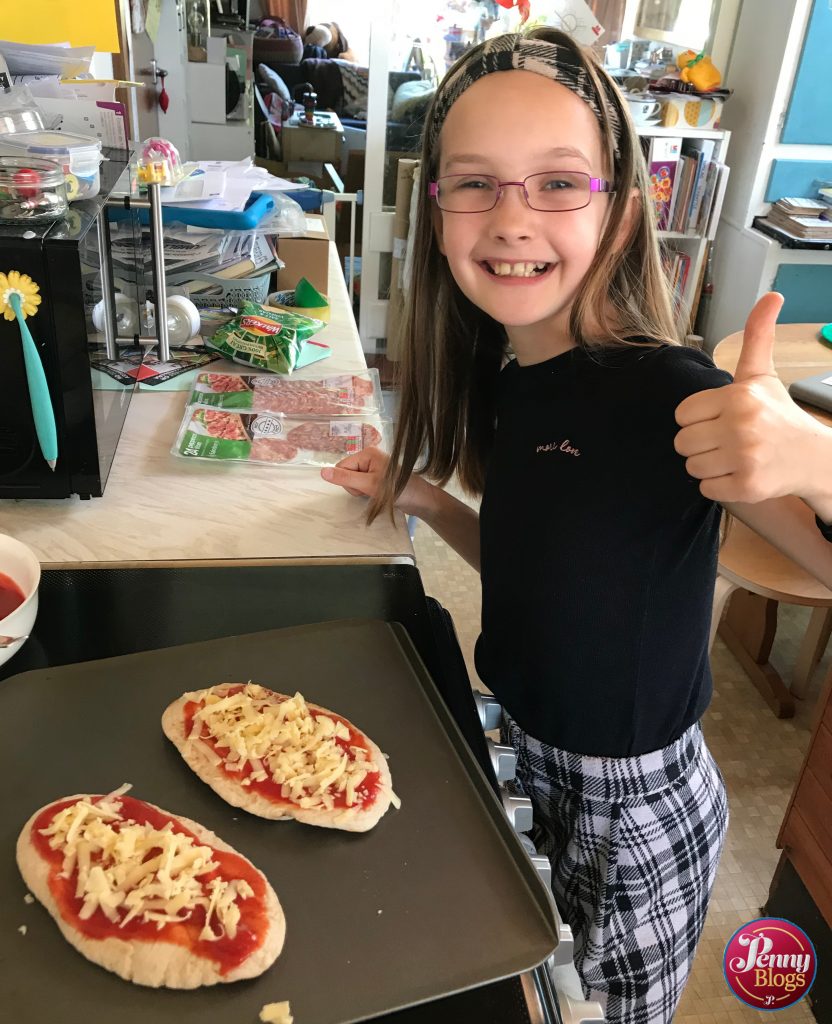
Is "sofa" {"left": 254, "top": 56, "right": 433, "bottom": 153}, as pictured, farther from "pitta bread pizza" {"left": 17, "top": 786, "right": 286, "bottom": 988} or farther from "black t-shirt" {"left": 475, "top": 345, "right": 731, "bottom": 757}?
"pitta bread pizza" {"left": 17, "top": 786, "right": 286, "bottom": 988}

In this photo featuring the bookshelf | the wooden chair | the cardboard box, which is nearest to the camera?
the wooden chair

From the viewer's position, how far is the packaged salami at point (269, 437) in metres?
1.18

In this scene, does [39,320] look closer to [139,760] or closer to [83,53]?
[139,760]

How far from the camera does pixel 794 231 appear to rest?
323cm

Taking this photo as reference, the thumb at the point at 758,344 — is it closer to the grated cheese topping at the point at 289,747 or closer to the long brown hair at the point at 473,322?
the long brown hair at the point at 473,322

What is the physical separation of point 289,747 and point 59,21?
1216 mm

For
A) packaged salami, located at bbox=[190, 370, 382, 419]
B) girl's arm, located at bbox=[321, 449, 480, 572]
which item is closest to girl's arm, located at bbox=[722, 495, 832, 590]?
girl's arm, located at bbox=[321, 449, 480, 572]

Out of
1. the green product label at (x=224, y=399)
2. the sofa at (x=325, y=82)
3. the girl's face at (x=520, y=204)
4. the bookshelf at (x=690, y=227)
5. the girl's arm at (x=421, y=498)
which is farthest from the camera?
the sofa at (x=325, y=82)

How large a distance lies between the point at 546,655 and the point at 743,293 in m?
2.98

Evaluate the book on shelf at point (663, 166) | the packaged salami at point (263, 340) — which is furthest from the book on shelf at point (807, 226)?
the packaged salami at point (263, 340)

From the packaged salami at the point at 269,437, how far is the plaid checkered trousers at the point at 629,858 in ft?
1.59

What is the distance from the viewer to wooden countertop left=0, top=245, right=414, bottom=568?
98 cm

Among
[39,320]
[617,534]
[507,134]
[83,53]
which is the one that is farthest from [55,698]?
[83,53]

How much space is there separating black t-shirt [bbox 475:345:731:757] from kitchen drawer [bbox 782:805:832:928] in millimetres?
683
